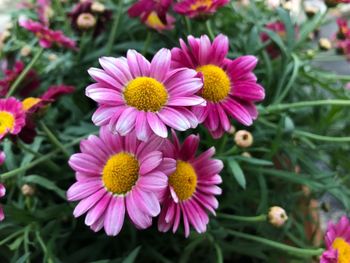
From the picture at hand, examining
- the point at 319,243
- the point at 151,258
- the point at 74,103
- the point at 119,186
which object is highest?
the point at 119,186

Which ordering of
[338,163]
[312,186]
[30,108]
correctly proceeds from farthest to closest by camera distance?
[338,163], [312,186], [30,108]

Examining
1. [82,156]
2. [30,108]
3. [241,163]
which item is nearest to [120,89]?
[82,156]

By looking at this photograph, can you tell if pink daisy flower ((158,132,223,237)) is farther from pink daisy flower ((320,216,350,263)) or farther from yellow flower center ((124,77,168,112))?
pink daisy flower ((320,216,350,263))

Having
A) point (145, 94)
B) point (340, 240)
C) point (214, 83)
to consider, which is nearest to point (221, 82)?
point (214, 83)

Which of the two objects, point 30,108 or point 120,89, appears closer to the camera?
point 120,89

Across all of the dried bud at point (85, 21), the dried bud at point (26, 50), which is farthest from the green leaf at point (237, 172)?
the dried bud at point (26, 50)

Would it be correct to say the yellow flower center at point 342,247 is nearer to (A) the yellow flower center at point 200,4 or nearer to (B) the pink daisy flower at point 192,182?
(B) the pink daisy flower at point 192,182

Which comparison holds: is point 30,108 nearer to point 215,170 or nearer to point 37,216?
A: point 37,216

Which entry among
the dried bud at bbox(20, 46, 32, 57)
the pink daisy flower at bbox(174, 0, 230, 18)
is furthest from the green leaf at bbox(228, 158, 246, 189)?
the dried bud at bbox(20, 46, 32, 57)
